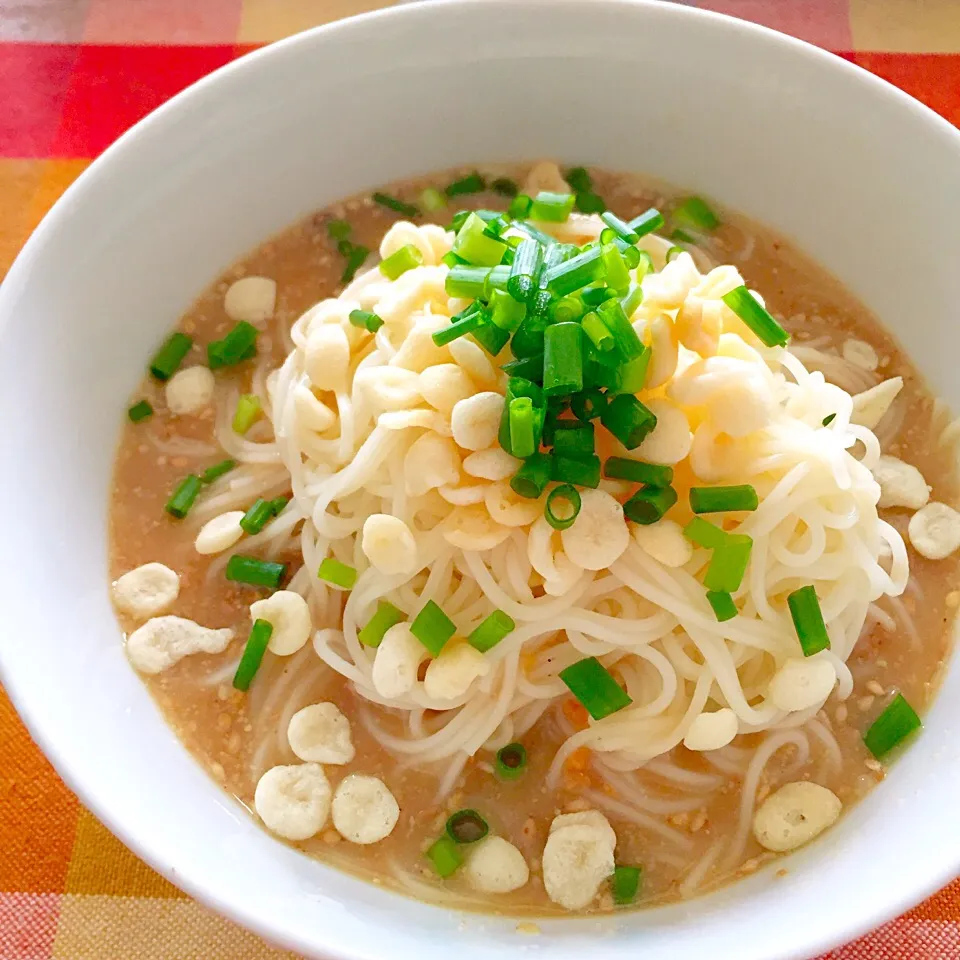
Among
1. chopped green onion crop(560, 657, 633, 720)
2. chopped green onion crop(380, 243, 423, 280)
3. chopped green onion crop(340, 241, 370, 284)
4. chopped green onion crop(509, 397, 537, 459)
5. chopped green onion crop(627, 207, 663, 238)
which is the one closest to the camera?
chopped green onion crop(509, 397, 537, 459)

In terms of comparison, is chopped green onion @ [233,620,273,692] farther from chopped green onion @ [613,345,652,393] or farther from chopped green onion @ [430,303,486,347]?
chopped green onion @ [613,345,652,393]

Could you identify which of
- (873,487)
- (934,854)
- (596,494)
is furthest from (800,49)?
(934,854)

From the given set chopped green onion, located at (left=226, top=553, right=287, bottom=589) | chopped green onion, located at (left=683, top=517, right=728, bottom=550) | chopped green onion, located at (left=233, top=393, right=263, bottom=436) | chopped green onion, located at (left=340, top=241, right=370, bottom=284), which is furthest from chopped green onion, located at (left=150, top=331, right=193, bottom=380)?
chopped green onion, located at (left=683, top=517, right=728, bottom=550)

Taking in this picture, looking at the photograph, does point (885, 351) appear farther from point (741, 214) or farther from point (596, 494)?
point (596, 494)

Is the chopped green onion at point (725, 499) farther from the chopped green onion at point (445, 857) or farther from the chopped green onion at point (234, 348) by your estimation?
the chopped green onion at point (234, 348)

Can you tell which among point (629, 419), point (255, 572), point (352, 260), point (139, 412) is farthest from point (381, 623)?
point (352, 260)

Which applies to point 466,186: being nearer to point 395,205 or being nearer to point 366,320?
point 395,205
